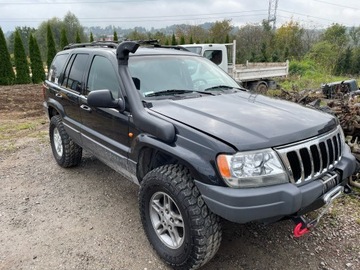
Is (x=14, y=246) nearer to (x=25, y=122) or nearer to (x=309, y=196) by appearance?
(x=309, y=196)

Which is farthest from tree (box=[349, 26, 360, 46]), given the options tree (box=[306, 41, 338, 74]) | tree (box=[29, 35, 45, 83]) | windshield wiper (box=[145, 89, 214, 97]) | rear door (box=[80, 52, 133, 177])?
rear door (box=[80, 52, 133, 177])

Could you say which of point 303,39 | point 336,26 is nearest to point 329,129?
Result: point 303,39

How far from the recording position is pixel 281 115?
8.72 ft

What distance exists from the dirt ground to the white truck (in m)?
6.78

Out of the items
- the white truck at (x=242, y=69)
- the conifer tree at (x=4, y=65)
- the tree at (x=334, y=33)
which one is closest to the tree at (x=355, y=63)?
the tree at (x=334, y=33)

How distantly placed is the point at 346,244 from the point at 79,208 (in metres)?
2.97

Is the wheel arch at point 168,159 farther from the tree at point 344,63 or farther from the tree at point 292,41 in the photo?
the tree at point 292,41

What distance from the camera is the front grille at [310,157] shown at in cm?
225

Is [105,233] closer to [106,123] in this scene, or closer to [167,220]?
[167,220]

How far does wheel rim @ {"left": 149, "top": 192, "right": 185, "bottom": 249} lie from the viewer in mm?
2633

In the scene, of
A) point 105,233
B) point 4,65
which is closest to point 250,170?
point 105,233

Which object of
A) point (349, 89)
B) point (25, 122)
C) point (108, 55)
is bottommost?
point (25, 122)

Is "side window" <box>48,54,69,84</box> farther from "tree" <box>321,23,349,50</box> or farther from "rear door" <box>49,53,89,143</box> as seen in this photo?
"tree" <box>321,23,349,50</box>

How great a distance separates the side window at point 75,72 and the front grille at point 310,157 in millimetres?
2831
